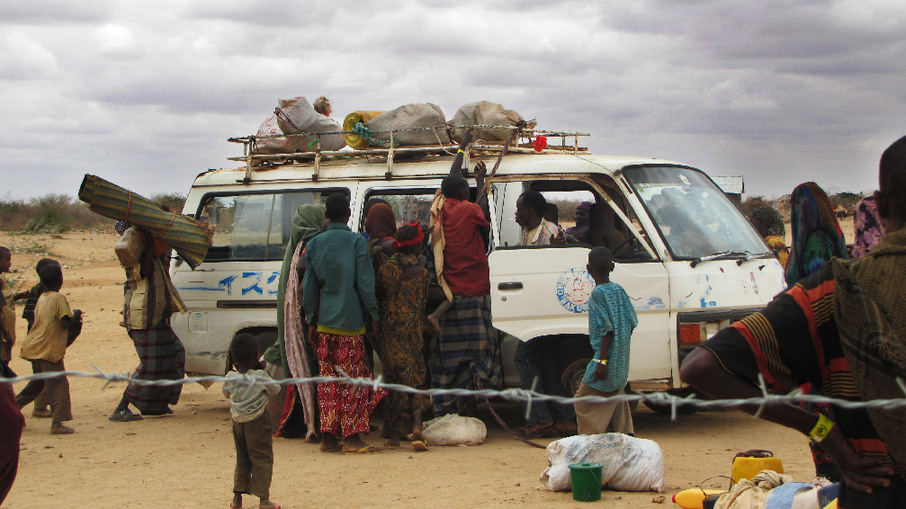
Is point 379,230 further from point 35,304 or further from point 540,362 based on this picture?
point 35,304

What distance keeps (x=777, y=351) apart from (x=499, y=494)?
3.35m

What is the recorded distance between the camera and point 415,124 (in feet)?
24.6

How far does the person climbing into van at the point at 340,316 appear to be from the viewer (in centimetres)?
656

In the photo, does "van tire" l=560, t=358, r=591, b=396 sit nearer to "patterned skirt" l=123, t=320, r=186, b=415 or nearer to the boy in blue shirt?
the boy in blue shirt

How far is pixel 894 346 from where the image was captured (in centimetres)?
205

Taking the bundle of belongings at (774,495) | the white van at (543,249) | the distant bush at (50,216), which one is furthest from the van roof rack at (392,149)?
the distant bush at (50,216)

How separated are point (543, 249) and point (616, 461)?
1762 mm

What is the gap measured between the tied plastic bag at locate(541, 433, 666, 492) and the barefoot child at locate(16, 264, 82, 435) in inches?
174

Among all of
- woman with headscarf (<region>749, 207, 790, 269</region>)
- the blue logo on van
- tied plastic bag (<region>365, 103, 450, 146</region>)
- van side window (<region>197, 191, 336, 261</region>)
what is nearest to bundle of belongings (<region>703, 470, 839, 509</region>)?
tied plastic bag (<region>365, 103, 450, 146</region>)

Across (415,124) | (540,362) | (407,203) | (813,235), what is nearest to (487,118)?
(415,124)

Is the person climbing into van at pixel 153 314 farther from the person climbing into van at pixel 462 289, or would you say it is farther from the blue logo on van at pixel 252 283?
the person climbing into van at pixel 462 289

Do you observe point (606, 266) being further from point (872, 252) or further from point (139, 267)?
point (139, 267)

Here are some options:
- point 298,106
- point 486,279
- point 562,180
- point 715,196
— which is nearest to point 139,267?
point 298,106

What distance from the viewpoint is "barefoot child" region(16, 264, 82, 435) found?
25.0ft
